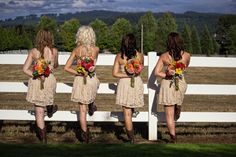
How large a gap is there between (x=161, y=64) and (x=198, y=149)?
1.65 metres

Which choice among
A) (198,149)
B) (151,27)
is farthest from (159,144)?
(151,27)

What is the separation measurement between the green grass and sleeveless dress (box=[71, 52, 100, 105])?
826mm

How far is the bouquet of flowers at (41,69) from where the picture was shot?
28.9 ft

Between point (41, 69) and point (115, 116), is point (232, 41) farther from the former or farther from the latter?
point (41, 69)

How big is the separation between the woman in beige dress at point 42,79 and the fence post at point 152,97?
1.83m

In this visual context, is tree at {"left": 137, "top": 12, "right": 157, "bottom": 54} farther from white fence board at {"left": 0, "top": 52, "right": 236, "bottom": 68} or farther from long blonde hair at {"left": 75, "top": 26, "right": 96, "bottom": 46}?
long blonde hair at {"left": 75, "top": 26, "right": 96, "bottom": 46}

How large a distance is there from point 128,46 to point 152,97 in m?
1.40

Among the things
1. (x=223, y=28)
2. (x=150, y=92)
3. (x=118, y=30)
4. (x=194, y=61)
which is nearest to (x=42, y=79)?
(x=150, y=92)

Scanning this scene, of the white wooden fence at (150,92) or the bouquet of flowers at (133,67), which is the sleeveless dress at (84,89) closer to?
the bouquet of flowers at (133,67)

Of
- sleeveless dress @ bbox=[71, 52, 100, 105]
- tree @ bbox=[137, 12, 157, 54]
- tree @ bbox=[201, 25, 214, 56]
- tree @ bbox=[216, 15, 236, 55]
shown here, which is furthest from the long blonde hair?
tree @ bbox=[216, 15, 236, 55]

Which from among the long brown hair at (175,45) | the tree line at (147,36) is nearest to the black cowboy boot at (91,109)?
the long brown hair at (175,45)

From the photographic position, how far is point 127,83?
29.5 feet

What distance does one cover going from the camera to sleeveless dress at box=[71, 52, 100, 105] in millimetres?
8992

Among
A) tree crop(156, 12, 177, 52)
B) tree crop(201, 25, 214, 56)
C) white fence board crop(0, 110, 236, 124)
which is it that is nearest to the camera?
white fence board crop(0, 110, 236, 124)
